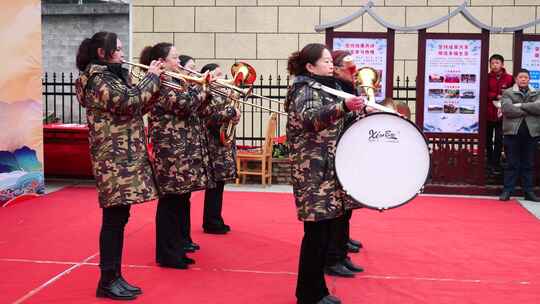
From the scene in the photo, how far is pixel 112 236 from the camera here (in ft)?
15.4

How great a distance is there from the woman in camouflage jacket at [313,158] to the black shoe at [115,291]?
3.71 ft

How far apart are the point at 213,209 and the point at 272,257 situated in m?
1.18

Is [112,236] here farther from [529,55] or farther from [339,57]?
[529,55]

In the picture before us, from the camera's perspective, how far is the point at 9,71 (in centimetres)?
838

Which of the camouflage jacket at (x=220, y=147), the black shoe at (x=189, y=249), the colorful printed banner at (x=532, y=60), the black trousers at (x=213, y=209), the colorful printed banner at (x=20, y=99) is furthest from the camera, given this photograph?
the colorful printed banner at (x=532, y=60)

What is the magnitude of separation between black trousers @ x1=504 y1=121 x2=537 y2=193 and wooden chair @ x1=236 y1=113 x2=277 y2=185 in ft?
10.3

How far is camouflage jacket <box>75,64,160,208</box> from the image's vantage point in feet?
14.7

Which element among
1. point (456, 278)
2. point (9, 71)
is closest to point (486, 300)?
point (456, 278)

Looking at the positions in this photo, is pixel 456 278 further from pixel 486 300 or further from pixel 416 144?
pixel 416 144

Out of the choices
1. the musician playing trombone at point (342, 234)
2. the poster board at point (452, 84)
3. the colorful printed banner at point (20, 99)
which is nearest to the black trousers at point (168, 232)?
the musician playing trombone at point (342, 234)

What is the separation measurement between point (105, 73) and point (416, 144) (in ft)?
6.44

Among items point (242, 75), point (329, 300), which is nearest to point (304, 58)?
point (329, 300)

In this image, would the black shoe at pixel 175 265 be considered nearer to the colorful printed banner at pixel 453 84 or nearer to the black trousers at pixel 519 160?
the colorful printed banner at pixel 453 84

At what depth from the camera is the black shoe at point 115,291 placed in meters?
4.71
